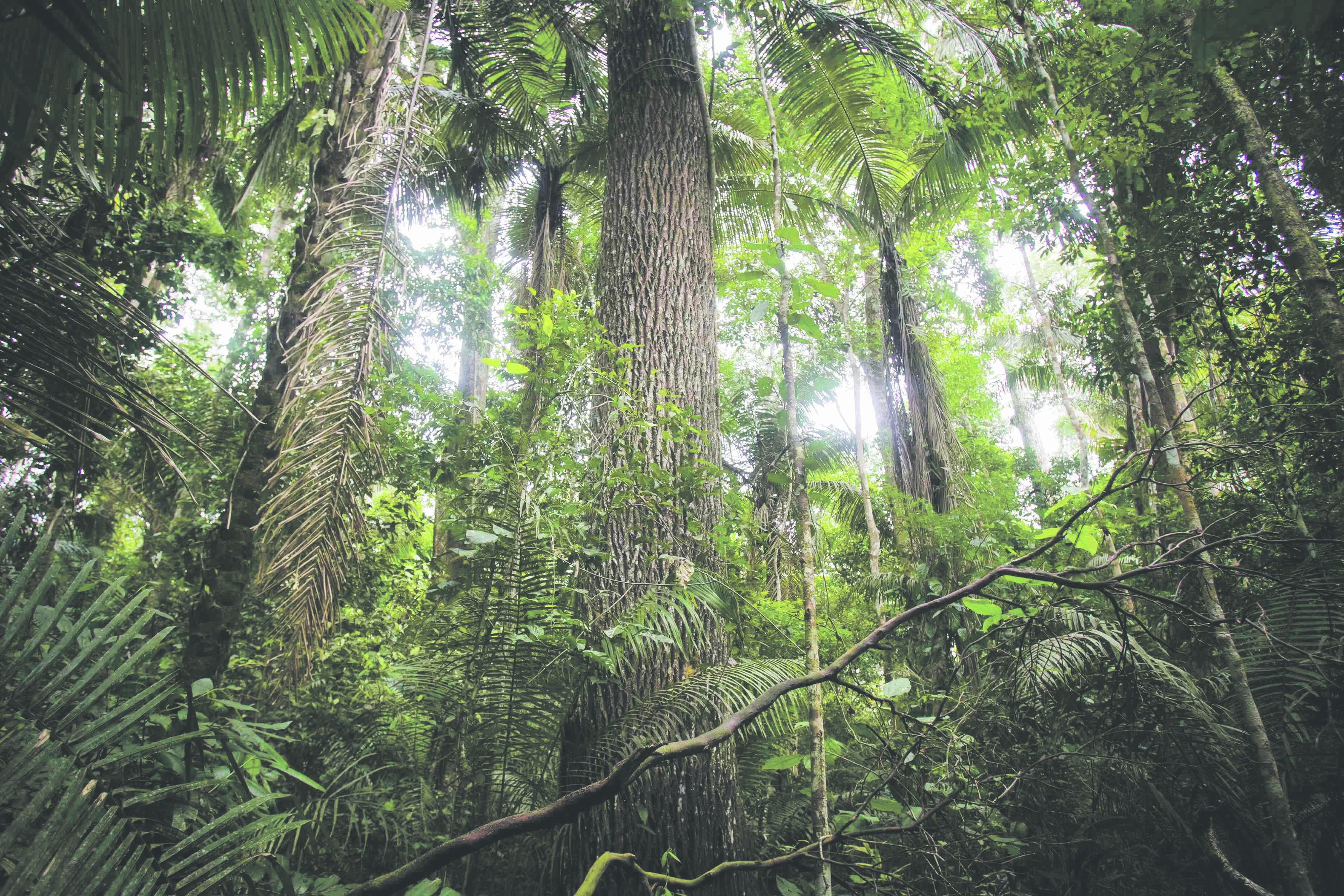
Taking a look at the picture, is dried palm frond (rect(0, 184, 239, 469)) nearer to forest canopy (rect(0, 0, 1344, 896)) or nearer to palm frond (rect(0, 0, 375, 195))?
forest canopy (rect(0, 0, 1344, 896))

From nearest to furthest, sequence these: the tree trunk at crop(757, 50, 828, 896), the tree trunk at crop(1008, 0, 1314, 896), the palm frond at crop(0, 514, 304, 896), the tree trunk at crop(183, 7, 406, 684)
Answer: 1. the palm frond at crop(0, 514, 304, 896)
2. the tree trunk at crop(1008, 0, 1314, 896)
3. the tree trunk at crop(757, 50, 828, 896)
4. the tree trunk at crop(183, 7, 406, 684)

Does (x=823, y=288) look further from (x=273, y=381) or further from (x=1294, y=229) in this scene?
(x=273, y=381)

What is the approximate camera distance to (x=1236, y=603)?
2568 mm

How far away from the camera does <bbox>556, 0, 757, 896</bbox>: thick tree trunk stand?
2.02 m

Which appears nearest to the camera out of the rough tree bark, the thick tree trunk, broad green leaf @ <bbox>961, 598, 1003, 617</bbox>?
broad green leaf @ <bbox>961, 598, 1003, 617</bbox>

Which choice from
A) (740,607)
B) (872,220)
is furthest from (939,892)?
(872,220)

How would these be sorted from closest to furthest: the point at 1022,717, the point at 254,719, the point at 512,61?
the point at 1022,717, the point at 254,719, the point at 512,61

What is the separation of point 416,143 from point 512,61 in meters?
1.84

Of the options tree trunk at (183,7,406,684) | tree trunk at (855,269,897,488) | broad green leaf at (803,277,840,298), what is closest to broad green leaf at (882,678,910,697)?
broad green leaf at (803,277,840,298)

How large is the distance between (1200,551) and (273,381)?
4.40 metres

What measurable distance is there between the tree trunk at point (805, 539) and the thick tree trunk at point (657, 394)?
0.33 meters

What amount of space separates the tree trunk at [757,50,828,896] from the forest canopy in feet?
0.07

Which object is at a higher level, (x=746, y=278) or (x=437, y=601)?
(x=746, y=278)

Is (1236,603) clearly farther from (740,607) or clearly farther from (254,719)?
(254,719)
